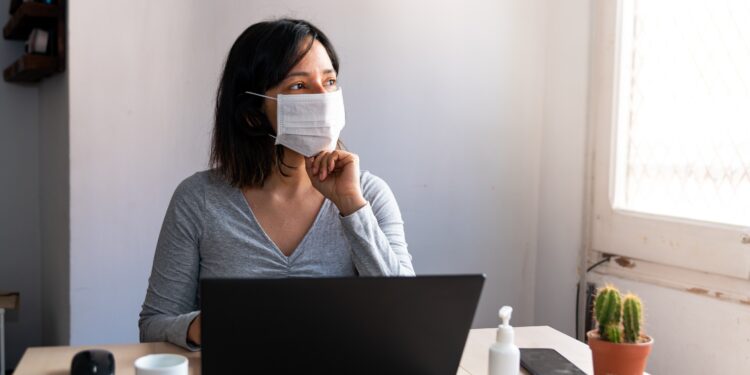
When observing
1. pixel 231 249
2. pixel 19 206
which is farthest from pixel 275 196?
pixel 19 206

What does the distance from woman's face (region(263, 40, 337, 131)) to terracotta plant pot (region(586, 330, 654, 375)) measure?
2.95 feet

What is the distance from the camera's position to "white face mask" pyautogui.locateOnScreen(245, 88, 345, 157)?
1670mm

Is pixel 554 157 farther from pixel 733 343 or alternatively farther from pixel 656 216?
pixel 733 343

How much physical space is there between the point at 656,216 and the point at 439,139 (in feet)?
2.63

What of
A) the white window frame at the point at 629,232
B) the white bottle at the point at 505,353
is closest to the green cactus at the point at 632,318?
the white bottle at the point at 505,353

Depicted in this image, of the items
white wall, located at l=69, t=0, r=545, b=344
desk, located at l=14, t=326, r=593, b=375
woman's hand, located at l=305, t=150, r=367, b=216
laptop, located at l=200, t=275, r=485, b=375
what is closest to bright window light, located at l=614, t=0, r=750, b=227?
white wall, located at l=69, t=0, r=545, b=344

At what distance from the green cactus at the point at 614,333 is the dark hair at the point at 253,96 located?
917mm

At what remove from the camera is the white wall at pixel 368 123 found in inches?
86.9

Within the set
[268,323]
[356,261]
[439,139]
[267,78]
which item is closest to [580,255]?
[439,139]

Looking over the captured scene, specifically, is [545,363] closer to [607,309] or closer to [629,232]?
[607,309]

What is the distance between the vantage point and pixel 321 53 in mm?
1720

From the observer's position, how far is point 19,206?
3234 millimetres

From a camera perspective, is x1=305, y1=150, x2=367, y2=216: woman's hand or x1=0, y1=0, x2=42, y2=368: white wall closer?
x1=305, y1=150, x2=367, y2=216: woman's hand

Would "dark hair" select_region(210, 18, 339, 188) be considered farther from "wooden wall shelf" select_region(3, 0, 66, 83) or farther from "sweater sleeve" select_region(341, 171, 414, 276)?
"wooden wall shelf" select_region(3, 0, 66, 83)
